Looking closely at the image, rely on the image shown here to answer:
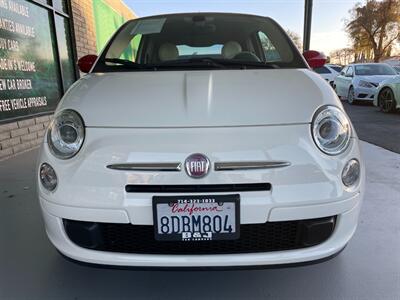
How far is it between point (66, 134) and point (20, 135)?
319 cm

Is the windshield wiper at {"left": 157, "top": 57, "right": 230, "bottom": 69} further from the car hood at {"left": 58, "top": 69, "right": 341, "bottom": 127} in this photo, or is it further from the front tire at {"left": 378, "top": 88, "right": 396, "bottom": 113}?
the front tire at {"left": 378, "top": 88, "right": 396, "bottom": 113}

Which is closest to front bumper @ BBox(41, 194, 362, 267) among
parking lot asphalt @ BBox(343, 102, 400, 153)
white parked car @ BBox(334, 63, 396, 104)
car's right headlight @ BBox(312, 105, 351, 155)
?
car's right headlight @ BBox(312, 105, 351, 155)

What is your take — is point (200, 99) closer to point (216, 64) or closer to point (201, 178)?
point (201, 178)

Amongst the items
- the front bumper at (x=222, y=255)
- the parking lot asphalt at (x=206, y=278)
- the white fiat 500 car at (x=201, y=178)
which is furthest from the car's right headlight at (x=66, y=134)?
the parking lot asphalt at (x=206, y=278)

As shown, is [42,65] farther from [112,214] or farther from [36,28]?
[112,214]

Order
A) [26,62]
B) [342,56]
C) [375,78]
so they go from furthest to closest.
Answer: [342,56] → [375,78] → [26,62]

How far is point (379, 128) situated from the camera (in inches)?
254

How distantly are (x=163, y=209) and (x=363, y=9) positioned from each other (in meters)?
37.2

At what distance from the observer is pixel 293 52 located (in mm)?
2512

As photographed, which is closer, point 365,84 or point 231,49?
point 231,49

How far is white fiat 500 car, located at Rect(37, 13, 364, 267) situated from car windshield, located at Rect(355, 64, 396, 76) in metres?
10.1

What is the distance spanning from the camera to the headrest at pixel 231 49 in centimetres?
266

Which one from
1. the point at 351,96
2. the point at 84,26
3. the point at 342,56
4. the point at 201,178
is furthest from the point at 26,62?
the point at 342,56

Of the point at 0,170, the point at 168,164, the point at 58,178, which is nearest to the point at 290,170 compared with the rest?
the point at 168,164
